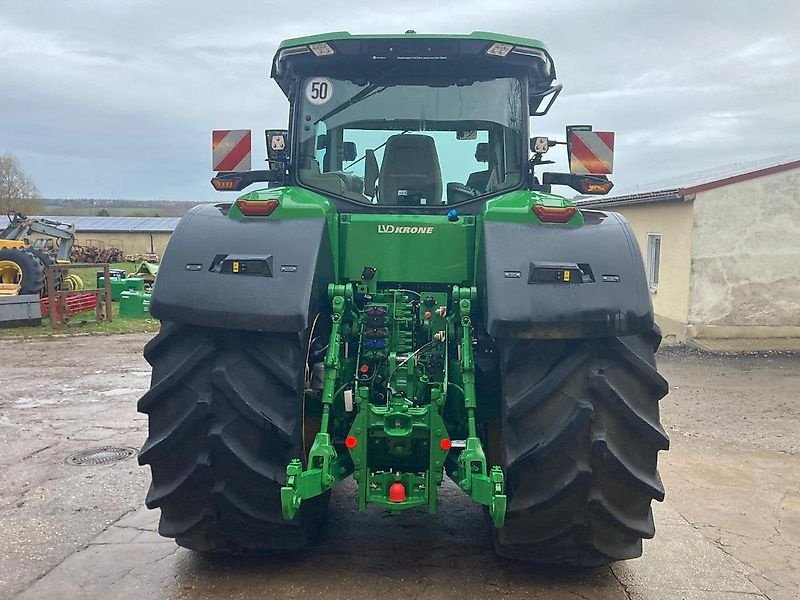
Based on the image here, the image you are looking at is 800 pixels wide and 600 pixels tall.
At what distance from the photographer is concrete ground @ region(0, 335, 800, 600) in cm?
369

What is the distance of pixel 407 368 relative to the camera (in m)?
3.56

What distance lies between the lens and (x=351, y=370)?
12.2ft

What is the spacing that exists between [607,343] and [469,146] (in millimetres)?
1562

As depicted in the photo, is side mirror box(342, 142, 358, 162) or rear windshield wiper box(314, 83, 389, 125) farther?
side mirror box(342, 142, 358, 162)

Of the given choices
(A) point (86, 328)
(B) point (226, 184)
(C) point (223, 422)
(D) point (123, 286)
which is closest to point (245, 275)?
(C) point (223, 422)

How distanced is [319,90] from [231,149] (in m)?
0.76

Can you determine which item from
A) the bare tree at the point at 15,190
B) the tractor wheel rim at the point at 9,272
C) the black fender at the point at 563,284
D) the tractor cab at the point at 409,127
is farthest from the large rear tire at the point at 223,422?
the bare tree at the point at 15,190

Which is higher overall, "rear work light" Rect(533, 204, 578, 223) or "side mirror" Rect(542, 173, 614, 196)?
"side mirror" Rect(542, 173, 614, 196)

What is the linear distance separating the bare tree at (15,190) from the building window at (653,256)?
57.6m

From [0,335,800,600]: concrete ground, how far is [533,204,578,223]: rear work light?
1.80 m

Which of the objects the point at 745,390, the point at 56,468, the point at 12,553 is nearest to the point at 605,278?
the point at 12,553

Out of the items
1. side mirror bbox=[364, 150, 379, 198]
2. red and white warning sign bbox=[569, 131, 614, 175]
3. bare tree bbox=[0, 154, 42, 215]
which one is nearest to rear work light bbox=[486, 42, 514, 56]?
red and white warning sign bbox=[569, 131, 614, 175]

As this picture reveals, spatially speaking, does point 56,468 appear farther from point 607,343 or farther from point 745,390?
point 745,390

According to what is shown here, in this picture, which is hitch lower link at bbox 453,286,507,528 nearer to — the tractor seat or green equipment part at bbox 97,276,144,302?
the tractor seat
